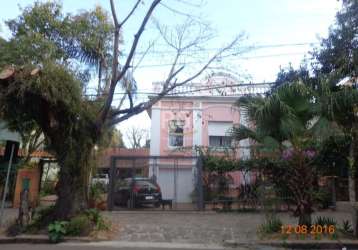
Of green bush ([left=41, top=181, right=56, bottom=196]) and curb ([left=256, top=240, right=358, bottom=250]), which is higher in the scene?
green bush ([left=41, top=181, right=56, bottom=196])

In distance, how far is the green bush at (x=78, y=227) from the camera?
9.37 meters

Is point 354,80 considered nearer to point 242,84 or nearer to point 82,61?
point 242,84

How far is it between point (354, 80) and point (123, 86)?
26.6ft

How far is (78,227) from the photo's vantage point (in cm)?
940

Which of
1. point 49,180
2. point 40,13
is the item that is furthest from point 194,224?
point 40,13

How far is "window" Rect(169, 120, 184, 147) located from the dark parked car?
7.25 meters

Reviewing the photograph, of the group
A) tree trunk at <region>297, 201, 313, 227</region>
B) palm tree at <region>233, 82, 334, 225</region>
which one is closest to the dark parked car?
palm tree at <region>233, 82, 334, 225</region>

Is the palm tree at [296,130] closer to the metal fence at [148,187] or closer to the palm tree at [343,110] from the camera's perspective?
the palm tree at [343,110]

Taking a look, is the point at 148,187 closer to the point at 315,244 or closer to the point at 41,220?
the point at 41,220

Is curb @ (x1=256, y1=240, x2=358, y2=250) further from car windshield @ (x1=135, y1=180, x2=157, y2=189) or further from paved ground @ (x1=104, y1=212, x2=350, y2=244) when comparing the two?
car windshield @ (x1=135, y1=180, x2=157, y2=189)

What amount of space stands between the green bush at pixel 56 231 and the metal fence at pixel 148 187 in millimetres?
6343

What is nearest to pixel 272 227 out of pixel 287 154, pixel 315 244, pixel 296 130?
pixel 315 244

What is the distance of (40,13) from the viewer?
16922 mm

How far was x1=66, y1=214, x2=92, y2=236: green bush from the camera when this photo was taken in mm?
9367
